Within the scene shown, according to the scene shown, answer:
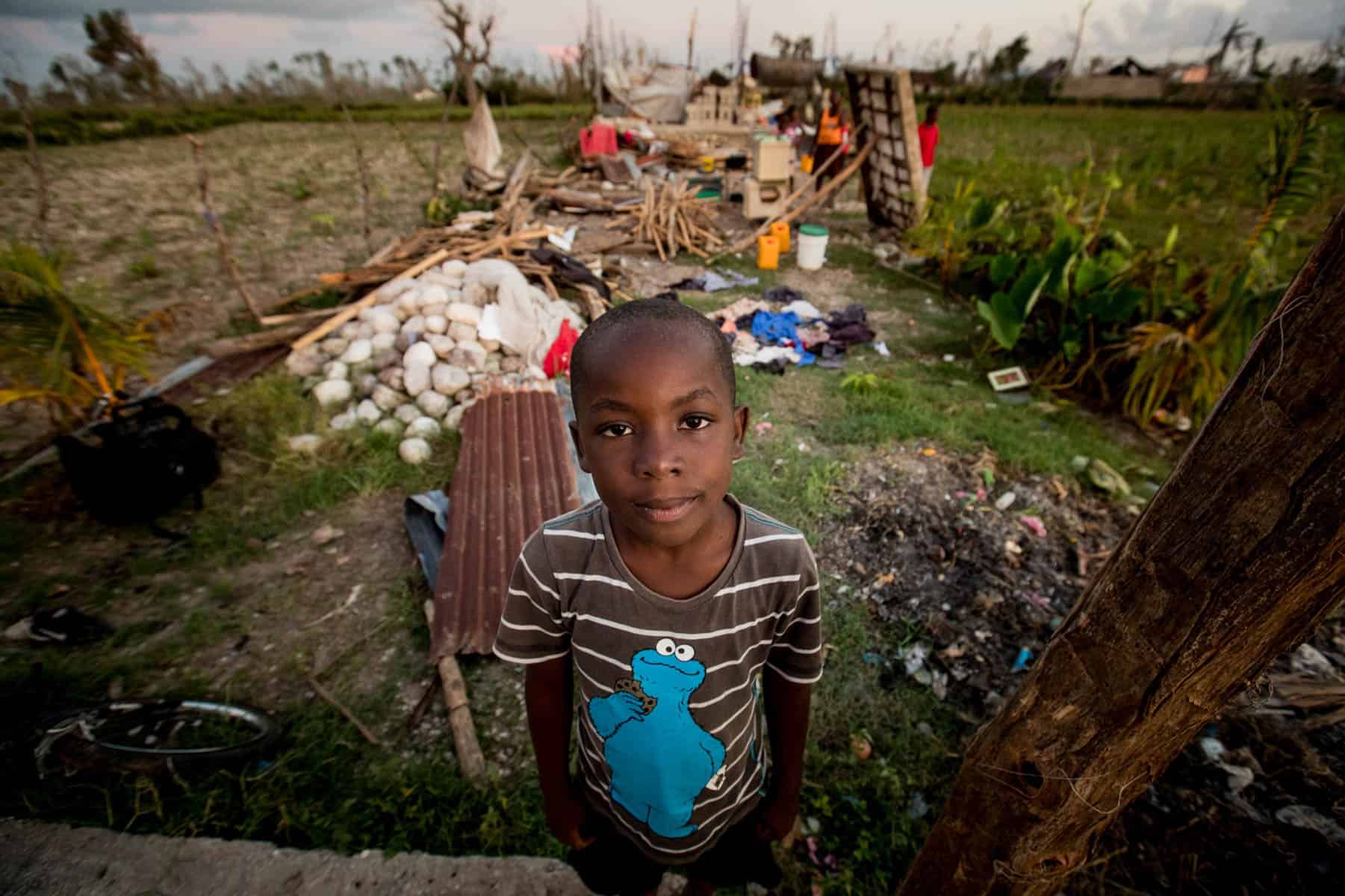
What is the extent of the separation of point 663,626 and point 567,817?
712mm

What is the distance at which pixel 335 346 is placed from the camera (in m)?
5.22

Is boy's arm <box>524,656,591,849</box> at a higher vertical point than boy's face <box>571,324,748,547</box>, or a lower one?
lower

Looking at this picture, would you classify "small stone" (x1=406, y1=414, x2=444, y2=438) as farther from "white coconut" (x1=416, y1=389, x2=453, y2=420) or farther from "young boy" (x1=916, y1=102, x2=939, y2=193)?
"young boy" (x1=916, y1=102, x2=939, y2=193)

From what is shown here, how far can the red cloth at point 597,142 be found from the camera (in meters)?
12.7

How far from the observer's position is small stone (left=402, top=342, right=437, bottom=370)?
15.7ft

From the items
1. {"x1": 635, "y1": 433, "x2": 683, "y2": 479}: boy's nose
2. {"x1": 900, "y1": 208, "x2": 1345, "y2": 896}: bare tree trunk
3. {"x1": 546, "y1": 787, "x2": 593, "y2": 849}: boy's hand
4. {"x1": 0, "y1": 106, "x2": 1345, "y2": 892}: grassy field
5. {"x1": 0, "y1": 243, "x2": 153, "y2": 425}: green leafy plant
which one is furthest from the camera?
{"x1": 0, "y1": 243, "x2": 153, "y2": 425}: green leafy plant

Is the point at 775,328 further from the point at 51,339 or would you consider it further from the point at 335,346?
the point at 51,339

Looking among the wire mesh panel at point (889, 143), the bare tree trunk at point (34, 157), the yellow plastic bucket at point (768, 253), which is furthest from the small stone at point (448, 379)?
the wire mesh panel at point (889, 143)

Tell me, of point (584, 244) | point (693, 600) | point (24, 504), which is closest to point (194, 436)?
point (24, 504)

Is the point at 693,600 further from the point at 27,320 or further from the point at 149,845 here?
the point at 27,320

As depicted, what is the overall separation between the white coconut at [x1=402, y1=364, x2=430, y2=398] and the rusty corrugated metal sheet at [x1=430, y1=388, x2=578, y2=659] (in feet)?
2.16

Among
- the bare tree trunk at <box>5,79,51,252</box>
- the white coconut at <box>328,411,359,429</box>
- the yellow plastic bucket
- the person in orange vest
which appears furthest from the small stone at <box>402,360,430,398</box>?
the person in orange vest

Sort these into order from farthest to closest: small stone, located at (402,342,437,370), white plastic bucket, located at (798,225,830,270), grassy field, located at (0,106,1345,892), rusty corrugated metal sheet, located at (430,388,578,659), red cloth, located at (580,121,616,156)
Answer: red cloth, located at (580,121,616,156) → white plastic bucket, located at (798,225,830,270) → small stone, located at (402,342,437,370) → rusty corrugated metal sheet, located at (430,388,578,659) → grassy field, located at (0,106,1345,892)

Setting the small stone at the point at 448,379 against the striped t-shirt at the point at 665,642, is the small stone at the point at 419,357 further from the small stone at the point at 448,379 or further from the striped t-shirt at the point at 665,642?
the striped t-shirt at the point at 665,642
